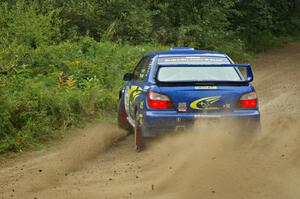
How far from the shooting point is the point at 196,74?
31.0 feet

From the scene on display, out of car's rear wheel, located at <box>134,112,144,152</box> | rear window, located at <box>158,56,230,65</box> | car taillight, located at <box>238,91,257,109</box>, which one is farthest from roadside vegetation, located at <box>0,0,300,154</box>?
car taillight, located at <box>238,91,257,109</box>

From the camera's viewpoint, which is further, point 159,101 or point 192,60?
point 192,60

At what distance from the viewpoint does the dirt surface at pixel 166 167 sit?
22.5 feet

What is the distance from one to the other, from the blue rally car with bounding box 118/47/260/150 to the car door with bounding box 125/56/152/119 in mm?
296

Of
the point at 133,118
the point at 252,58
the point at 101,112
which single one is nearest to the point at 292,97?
the point at 101,112

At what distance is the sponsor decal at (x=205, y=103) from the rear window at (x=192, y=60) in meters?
1.10

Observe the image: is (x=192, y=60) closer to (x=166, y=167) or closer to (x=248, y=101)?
(x=248, y=101)

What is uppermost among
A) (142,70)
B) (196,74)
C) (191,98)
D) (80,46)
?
(196,74)

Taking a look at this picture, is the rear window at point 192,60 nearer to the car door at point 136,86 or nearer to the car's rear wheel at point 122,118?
the car door at point 136,86

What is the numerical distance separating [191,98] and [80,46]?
8.97m

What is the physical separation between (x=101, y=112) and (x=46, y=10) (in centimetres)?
771

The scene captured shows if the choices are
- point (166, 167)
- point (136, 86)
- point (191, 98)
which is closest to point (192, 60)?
point (136, 86)

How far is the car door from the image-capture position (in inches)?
392

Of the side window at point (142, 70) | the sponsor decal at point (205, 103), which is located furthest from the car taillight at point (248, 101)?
the side window at point (142, 70)
